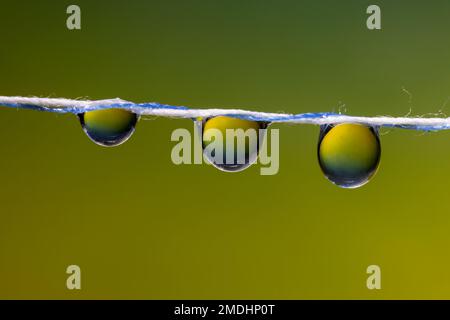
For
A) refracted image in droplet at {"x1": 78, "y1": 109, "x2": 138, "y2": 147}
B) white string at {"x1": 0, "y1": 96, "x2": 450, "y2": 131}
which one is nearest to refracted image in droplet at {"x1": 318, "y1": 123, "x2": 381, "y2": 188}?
white string at {"x1": 0, "y1": 96, "x2": 450, "y2": 131}

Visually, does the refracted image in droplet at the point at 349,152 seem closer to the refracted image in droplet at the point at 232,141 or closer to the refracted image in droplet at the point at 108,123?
the refracted image in droplet at the point at 232,141

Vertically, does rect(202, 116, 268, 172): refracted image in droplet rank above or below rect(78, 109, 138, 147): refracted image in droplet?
below

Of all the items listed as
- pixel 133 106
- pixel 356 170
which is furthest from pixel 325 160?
pixel 133 106

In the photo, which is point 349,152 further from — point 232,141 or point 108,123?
point 108,123

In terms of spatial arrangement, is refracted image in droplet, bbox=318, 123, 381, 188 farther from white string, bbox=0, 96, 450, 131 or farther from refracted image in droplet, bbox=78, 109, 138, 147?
refracted image in droplet, bbox=78, 109, 138, 147

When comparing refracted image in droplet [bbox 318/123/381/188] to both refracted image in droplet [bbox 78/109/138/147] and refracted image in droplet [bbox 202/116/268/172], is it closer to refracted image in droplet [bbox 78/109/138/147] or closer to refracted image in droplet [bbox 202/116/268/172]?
refracted image in droplet [bbox 202/116/268/172]

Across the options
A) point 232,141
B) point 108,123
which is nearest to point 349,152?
point 232,141
